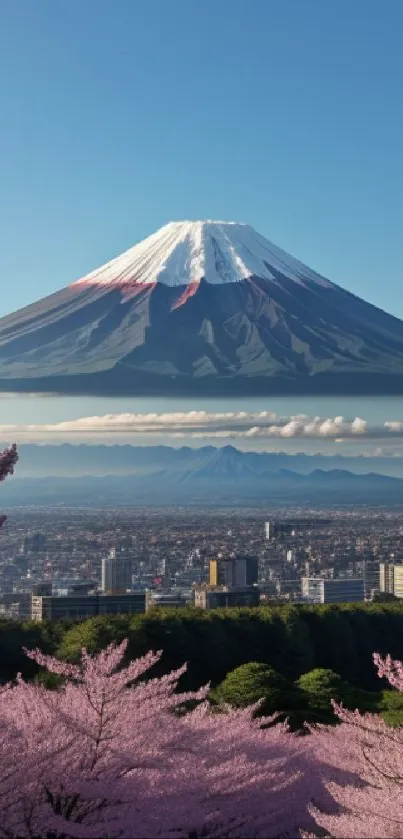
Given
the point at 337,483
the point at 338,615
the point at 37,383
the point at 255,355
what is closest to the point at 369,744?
the point at 338,615

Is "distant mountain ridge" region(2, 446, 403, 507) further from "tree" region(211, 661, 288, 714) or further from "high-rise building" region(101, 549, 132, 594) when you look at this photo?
"tree" region(211, 661, 288, 714)

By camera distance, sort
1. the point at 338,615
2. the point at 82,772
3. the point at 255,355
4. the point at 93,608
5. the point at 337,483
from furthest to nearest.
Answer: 1. the point at 337,483
2. the point at 255,355
3. the point at 93,608
4. the point at 338,615
5. the point at 82,772

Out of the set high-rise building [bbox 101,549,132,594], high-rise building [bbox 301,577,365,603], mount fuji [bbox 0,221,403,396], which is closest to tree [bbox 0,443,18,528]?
high-rise building [bbox 301,577,365,603]

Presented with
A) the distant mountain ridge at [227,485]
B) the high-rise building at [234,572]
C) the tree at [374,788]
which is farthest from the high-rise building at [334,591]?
the distant mountain ridge at [227,485]

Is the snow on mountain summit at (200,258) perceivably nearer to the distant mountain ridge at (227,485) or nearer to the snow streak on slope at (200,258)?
the snow streak on slope at (200,258)

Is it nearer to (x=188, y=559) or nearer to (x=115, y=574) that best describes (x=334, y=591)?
(x=115, y=574)

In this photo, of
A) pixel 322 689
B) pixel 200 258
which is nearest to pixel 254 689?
pixel 322 689

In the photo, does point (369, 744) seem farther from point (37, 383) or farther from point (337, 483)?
point (337, 483)
